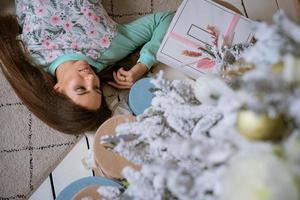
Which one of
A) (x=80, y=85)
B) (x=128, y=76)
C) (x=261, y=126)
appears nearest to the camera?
(x=261, y=126)

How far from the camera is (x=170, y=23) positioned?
1.06m

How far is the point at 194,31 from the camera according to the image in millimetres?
1026

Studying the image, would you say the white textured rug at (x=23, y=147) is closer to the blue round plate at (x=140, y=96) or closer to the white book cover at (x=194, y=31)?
the blue round plate at (x=140, y=96)

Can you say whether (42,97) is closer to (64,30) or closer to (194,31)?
(64,30)

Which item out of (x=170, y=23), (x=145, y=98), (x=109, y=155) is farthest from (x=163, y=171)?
(x=170, y=23)

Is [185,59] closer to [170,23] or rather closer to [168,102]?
[170,23]

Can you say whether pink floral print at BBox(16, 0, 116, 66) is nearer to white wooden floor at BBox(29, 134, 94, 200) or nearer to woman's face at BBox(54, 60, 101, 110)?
woman's face at BBox(54, 60, 101, 110)

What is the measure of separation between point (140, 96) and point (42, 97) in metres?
0.21

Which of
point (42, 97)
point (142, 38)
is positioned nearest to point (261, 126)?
point (42, 97)

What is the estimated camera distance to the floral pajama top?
40.9 inches

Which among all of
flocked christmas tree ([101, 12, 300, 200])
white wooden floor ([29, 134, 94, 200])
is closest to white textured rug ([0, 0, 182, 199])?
white wooden floor ([29, 134, 94, 200])

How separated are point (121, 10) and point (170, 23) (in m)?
0.20

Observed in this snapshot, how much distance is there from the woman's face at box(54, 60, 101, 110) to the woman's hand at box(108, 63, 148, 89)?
0.10 m

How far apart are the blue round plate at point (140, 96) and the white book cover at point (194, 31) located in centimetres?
9
